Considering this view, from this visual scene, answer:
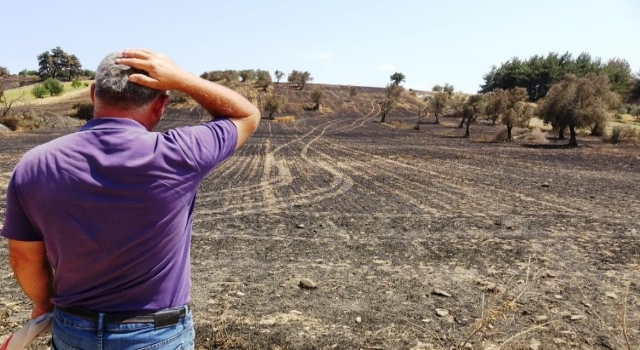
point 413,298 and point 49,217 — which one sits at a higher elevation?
point 49,217

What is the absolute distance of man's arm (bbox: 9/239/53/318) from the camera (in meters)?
1.51

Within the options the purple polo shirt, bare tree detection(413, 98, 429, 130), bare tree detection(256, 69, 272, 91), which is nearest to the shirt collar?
the purple polo shirt

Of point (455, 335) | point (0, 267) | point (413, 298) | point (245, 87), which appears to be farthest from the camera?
point (245, 87)

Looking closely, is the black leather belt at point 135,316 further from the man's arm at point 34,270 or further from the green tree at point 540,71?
the green tree at point 540,71

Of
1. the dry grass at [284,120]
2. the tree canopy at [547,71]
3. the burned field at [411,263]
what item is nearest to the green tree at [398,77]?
the tree canopy at [547,71]

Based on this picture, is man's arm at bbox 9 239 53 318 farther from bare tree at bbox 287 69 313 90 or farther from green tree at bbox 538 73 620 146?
bare tree at bbox 287 69 313 90

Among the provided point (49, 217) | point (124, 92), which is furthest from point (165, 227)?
point (124, 92)

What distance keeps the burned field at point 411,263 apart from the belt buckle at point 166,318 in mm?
1624

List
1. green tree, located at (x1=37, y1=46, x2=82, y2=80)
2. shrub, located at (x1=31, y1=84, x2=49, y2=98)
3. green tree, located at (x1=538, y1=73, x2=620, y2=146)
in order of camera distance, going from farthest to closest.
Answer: green tree, located at (x1=37, y1=46, x2=82, y2=80) → shrub, located at (x1=31, y1=84, x2=49, y2=98) → green tree, located at (x1=538, y1=73, x2=620, y2=146)

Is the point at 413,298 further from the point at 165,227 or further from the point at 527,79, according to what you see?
the point at 527,79

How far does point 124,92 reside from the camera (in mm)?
1416

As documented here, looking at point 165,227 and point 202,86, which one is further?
point 202,86

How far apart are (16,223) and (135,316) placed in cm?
49

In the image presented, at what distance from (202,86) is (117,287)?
2.49ft
